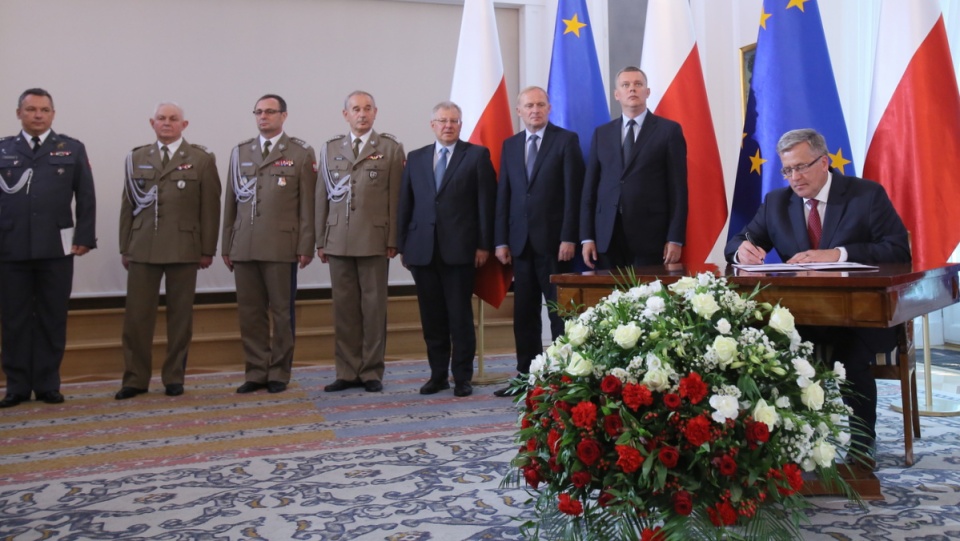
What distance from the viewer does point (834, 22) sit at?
509cm

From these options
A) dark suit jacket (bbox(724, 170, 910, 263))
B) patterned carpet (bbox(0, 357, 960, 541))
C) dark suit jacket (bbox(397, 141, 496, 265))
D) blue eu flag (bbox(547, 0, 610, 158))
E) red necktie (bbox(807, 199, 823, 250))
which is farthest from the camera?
blue eu flag (bbox(547, 0, 610, 158))

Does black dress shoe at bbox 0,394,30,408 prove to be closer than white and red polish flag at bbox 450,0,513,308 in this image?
Yes

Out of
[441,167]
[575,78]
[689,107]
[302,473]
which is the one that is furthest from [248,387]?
[689,107]

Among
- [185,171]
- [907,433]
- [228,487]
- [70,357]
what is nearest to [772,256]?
[907,433]

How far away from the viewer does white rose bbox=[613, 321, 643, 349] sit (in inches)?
68.9

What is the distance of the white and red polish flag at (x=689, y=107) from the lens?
403 centimetres

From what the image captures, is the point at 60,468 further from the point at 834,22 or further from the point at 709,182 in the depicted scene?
the point at 834,22

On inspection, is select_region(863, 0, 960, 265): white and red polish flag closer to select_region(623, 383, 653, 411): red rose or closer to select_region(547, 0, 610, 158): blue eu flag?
select_region(547, 0, 610, 158): blue eu flag

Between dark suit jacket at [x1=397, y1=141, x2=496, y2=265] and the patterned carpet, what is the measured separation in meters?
0.73

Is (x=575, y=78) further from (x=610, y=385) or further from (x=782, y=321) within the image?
(x=610, y=385)

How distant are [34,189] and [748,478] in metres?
3.67

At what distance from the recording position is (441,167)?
4102 mm

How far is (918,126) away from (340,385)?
3.00 meters

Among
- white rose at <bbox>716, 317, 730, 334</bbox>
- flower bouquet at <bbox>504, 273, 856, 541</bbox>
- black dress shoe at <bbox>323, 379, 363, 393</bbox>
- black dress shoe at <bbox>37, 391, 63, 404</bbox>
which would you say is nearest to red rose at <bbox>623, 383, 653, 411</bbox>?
flower bouquet at <bbox>504, 273, 856, 541</bbox>
